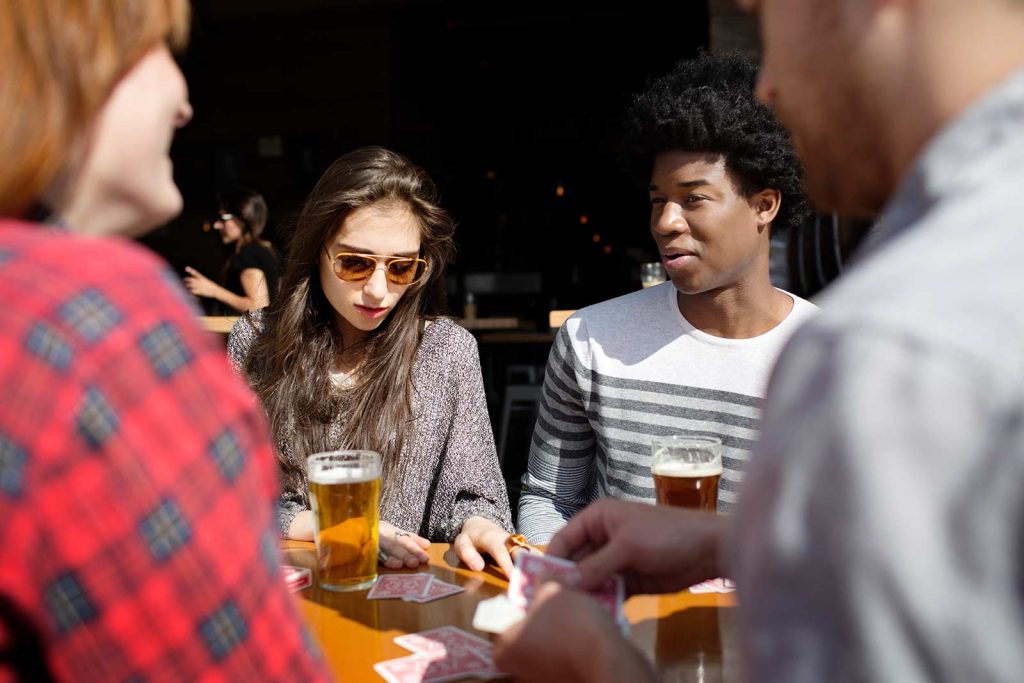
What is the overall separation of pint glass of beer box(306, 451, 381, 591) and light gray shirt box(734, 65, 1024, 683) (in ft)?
3.33

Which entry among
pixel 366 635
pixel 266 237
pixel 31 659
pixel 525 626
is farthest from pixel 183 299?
pixel 266 237

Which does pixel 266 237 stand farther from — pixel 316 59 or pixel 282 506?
pixel 282 506

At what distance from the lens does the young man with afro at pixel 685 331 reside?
219 centimetres

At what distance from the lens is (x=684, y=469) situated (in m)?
1.53

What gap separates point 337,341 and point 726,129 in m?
1.22

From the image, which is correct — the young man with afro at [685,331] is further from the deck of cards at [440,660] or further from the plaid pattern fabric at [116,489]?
the plaid pattern fabric at [116,489]

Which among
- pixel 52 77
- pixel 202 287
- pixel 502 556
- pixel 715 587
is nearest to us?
pixel 52 77

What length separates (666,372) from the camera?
7.33 feet

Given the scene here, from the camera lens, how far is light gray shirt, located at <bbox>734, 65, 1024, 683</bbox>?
19.3 inches

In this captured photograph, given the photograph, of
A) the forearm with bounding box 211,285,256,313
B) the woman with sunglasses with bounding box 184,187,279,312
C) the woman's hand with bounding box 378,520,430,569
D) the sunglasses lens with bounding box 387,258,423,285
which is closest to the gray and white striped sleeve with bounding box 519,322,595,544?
the sunglasses lens with bounding box 387,258,423,285

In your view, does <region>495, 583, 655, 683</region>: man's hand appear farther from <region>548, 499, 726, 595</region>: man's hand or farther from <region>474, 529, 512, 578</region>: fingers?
<region>474, 529, 512, 578</region>: fingers

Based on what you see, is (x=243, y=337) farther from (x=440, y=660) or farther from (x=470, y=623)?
(x=440, y=660)

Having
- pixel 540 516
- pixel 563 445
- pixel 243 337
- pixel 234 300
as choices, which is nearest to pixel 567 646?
pixel 540 516

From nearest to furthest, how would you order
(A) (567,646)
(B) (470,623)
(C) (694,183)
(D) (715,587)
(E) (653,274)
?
1. (A) (567,646)
2. (B) (470,623)
3. (D) (715,587)
4. (C) (694,183)
5. (E) (653,274)
